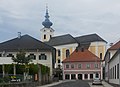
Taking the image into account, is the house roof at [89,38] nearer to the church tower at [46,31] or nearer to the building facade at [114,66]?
the church tower at [46,31]

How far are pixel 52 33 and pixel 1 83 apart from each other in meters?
114

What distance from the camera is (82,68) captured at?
362 ft

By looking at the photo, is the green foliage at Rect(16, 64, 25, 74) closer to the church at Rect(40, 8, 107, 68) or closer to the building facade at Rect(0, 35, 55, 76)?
the building facade at Rect(0, 35, 55, 76)

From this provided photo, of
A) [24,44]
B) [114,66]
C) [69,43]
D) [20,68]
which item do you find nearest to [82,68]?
[69,43]

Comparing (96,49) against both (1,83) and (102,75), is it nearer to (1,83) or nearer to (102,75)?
(102,75)

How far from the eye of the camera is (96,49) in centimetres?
12725

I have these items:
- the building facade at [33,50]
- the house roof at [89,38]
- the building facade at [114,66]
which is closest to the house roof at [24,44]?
the building facade at [33,50]

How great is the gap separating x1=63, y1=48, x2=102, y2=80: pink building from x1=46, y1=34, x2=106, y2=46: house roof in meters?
19.5

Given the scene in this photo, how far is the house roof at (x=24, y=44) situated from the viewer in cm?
7781

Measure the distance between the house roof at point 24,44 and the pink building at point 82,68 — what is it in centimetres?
3146

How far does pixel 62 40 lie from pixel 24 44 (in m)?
58.3

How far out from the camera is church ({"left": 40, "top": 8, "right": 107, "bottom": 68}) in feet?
421

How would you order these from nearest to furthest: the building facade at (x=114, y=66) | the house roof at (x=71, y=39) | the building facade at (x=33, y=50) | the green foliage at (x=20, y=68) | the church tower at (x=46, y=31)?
the building facade at (x=114, y=66)
the green foliage at (x=20, y=68)
the building facade at (x=33, y=50)
the house roof at (x=71, y=39)
the church tower at (x=46, y=31)

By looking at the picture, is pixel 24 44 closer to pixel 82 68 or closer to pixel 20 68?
pixel 20 68
